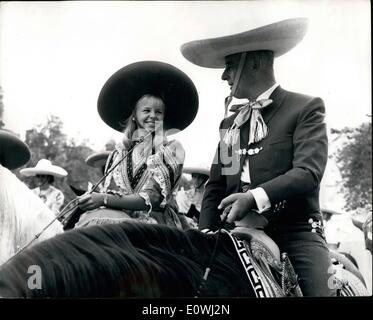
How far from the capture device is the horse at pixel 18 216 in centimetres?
319

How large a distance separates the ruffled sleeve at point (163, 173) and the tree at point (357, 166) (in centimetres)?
84

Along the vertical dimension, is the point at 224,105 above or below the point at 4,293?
above

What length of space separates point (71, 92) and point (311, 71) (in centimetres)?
126

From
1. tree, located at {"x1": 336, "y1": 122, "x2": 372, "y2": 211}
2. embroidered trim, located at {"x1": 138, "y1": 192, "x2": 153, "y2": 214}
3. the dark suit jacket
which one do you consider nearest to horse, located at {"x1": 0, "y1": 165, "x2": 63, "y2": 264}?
embroidered trim, located at {"x1": 138, "y1": 192, "x2": 153, "y2": 214}

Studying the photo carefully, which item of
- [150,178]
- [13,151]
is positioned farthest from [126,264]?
[13,151]

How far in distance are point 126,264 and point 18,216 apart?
2.14 ft

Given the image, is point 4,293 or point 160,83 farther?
point 160,83

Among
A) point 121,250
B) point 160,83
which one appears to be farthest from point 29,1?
point 121,250

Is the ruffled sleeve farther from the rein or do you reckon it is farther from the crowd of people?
the rein

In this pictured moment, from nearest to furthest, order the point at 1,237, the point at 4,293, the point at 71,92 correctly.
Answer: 1. the point at 4,293
2. the point at 1,237
3. the point at 71,92

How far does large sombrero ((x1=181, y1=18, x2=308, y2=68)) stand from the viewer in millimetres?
3457

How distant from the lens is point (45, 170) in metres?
3.34

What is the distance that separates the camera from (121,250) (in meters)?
2.99

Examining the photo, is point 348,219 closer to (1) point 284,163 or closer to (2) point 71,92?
(1) point 284,163
